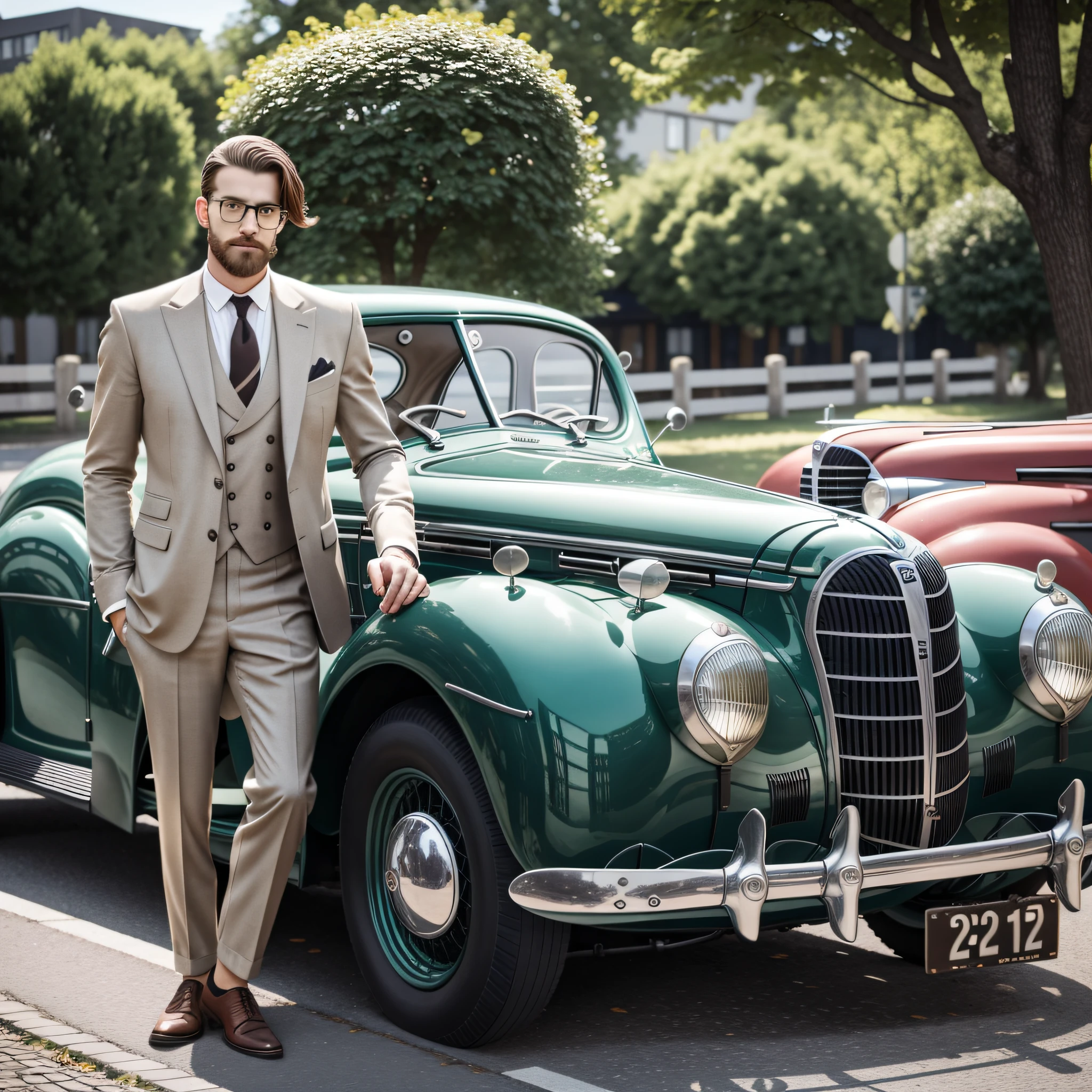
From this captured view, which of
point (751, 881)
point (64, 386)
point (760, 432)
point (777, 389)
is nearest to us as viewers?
point (751, 881)

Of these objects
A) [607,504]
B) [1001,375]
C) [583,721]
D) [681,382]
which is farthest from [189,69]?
[583,721]

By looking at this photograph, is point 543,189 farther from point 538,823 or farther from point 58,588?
point 538,823

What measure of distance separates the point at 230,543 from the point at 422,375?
1.54m

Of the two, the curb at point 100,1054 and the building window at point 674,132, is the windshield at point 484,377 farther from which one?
the building window at point 674,132

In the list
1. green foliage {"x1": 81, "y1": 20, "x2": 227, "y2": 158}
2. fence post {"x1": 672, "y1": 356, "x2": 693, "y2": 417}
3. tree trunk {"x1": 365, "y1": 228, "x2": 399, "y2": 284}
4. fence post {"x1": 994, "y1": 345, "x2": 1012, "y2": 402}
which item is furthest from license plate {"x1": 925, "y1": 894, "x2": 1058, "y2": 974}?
green foliage {"x1": 81, "y1": 20, "x2": 227, "y2": 158}

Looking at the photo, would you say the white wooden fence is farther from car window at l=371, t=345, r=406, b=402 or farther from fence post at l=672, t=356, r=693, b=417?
car window at l=371, t=345, r=406, b=402

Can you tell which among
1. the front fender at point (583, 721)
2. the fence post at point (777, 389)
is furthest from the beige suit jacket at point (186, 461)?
the fence post at point (777, 389)

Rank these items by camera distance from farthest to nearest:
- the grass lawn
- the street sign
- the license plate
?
the street sign → the grass lawn → the license plate

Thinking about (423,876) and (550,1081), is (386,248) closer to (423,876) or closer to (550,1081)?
(423,876)

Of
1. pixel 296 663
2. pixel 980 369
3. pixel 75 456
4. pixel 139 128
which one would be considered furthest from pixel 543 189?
pixel 980 369

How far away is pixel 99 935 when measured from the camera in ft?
15.7

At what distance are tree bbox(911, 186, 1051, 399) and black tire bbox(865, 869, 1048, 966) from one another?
2824 cm

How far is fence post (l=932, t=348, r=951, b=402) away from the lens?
32.8 meters

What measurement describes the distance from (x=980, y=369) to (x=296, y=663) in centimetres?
3217
